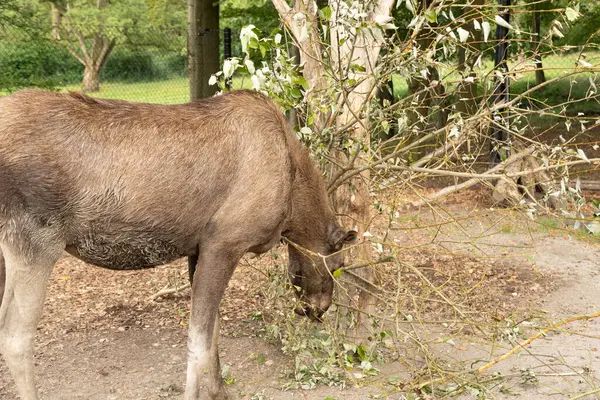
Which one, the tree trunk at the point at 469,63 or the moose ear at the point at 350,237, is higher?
the tree trunk at the point at 469,63

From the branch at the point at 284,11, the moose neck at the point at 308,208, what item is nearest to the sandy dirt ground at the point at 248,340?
the moose neck at the point at 308,208

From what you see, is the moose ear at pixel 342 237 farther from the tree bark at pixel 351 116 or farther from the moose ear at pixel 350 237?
the tree bark at pixel 351 116

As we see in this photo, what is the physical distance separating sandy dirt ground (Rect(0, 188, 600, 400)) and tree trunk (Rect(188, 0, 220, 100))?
450 centimetres

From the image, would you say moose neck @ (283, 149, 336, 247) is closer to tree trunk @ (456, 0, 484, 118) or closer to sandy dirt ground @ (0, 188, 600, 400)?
sandy dirt ground @ (0, 188, 600, 400)

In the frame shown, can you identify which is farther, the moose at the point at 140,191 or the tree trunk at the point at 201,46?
the tree trunk at the point at 201,46

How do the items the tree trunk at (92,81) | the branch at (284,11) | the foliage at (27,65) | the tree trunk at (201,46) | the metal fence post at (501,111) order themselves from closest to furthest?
1. the metal fence post at (501,111)
2. the branch at (284,11)
3. the foliage at (27,65)
4. the tree trunk at (201,46)
5. the tree trunk at (92,81)

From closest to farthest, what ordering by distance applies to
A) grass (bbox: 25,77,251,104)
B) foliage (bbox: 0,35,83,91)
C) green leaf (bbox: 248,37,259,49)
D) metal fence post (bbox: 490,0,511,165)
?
green leaf (bbox: 248,37,259,49), metal fence post (bbox: 490,0,511,165), foliage (bbox: 0,35,83,91), grass (bbox: 25,77,251,104)

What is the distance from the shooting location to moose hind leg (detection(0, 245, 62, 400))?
14.0 ft

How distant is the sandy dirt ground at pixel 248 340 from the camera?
5.29 meters

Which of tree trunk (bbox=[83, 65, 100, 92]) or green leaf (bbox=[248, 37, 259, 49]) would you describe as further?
tree trunk (bbox=[83, 65, 100, 92])

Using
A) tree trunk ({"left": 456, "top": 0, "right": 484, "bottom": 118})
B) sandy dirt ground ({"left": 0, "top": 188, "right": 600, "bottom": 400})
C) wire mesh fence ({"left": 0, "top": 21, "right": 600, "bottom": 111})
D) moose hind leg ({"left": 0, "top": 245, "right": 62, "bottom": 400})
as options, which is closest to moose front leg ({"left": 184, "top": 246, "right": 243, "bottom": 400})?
sandy dirt ground ({"left": 0, "top": 188, "right": 600, "bottom": 400})

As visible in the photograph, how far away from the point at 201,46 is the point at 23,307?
327 inches

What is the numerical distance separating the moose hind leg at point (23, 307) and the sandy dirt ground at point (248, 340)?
80cm

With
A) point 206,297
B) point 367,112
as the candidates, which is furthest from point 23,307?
point 367,112
